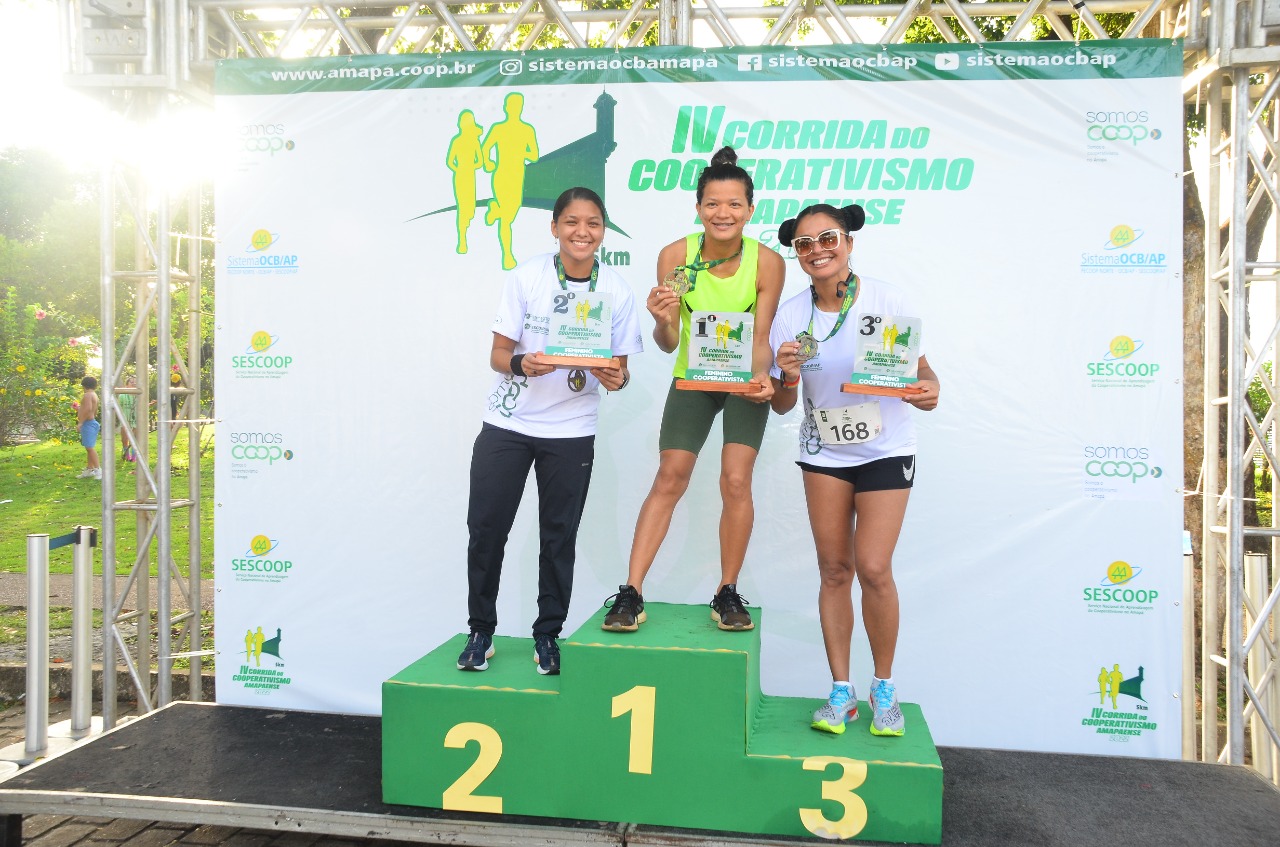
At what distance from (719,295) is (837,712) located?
4.66 ft

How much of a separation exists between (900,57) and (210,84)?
127 inches

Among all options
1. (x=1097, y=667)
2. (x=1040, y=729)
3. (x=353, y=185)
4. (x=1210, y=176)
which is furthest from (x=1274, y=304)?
(x=353, y=185)

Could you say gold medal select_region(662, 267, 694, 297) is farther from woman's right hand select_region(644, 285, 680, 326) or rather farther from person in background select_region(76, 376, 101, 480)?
person in background select_region(76, 376, 101, 480)

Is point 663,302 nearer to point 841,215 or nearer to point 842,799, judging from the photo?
point 841,215

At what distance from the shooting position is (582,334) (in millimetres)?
3061

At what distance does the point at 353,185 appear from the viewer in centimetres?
424

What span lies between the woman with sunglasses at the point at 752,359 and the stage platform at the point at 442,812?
30.5 inches

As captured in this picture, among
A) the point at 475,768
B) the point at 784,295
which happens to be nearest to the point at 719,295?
the point at 784,295

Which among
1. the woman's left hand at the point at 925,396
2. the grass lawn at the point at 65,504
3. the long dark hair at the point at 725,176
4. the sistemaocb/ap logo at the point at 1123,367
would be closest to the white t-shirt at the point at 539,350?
the long dark hair at the point at 725,176

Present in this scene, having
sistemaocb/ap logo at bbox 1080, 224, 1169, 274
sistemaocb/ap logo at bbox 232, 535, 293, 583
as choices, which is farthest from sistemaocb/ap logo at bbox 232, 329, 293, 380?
sistemaocb/ap logo at bbox 1080, 224, 1169, 274

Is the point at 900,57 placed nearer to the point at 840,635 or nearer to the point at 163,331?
the point at 840,635

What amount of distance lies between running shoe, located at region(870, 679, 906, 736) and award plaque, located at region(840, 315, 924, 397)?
95 cm

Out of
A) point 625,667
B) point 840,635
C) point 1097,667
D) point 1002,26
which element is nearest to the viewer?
point 625,667

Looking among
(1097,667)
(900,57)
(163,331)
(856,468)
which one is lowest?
(1097,667)
